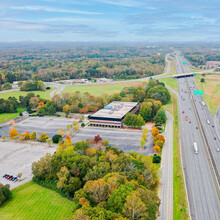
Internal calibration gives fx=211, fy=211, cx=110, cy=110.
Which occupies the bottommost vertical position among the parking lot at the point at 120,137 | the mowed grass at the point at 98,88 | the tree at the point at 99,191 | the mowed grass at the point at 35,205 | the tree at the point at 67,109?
the mowed grass at the point at 35,205

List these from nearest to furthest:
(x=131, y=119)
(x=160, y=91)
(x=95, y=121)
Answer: (x=131, y=119)
(x=95, y=121)
(x=160, y=91)

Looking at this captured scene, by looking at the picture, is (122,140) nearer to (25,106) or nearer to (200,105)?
(200,105)

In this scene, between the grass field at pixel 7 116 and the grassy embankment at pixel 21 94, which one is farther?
the grassy embankment at pixel 21 94

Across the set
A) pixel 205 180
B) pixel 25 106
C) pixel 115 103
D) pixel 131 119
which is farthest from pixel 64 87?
pixel 205 180

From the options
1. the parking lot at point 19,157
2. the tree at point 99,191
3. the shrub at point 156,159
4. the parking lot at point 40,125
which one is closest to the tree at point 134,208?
the tree at point 99,191

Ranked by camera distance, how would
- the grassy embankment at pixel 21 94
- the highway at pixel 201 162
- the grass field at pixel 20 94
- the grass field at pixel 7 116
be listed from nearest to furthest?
the highway at pixel 201 162 → the grass field at pixel 7 116 → the grass field at pixel 20 94 → the grassy embankment at pixel 21 94

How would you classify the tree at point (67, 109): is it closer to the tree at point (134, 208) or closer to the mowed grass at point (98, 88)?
the mowed grass at point (98, 88)

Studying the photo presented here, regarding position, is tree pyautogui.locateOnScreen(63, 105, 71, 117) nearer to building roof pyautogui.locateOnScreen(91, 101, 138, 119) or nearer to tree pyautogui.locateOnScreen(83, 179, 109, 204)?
building roof pyautogui.locateOnScreen(91, 101, 138, 119)

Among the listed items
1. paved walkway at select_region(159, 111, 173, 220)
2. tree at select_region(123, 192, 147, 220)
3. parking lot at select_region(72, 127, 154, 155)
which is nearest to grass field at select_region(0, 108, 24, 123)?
parking lot at select_region(72, 127, 154, 155)
